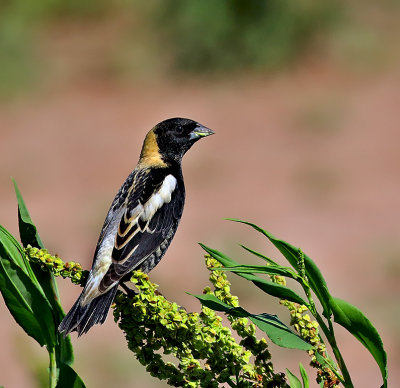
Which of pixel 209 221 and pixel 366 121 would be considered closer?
pixel 209 221

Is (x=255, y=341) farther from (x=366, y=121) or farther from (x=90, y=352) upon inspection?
(x=366, y=121)

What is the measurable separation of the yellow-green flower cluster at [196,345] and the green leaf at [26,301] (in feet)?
0.57

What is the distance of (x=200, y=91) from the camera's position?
584 inches

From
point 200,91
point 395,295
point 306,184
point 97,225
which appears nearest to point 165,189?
point 395,295

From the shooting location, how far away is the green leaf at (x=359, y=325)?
147cm

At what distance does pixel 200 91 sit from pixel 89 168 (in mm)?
3170

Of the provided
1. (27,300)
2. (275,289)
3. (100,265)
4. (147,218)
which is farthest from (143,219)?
(275,289)

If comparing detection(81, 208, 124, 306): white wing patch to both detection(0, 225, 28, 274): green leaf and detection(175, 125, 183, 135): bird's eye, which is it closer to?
detection(175, 125, 183, 135): bird's eye

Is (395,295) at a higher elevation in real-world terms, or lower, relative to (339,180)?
lower

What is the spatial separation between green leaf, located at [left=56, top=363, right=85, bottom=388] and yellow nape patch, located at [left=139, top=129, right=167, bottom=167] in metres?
2.37

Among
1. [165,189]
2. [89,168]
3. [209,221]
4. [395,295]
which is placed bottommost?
[165,189]

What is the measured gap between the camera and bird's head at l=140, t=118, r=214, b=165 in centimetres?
402

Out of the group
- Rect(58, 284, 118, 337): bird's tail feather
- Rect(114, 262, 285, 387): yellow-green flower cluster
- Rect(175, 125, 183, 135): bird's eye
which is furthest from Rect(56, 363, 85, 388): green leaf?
Rect(175, 125, 183, 135): bird's eye

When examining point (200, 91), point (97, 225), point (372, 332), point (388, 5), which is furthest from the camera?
point (388, 5)
